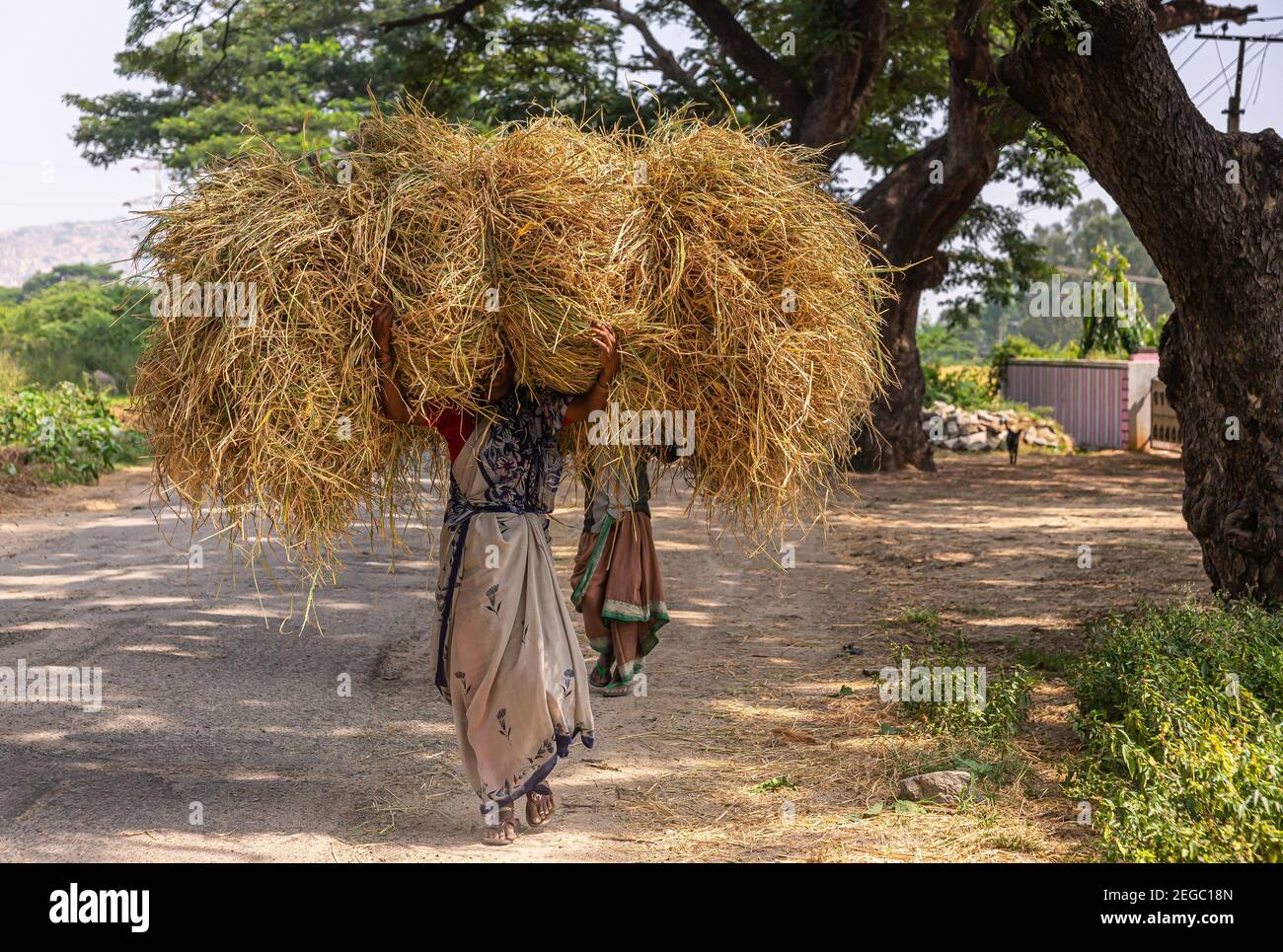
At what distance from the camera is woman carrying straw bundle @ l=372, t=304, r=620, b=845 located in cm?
385

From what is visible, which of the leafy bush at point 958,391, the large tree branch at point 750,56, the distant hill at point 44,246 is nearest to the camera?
the large tree branch at point 750,56

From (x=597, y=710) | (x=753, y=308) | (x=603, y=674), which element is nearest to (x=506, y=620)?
(x=753, y=308)

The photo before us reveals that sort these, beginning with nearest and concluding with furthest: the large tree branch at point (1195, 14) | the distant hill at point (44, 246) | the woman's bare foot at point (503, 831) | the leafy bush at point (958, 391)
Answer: the woman's bare foot at point (503, 831) < the large tree branch at point (1195, 14) < the leafy bush at point (958, 391) < the distant hill at point (44, 246)

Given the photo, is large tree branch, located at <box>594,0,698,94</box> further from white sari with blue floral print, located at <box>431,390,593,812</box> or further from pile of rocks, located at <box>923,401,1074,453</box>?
white sari with blue floral print, located at <box>431,390,593,812</box>

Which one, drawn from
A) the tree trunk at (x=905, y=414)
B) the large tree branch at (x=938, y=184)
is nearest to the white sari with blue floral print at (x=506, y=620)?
the large tree branch at (x=938, y=184)

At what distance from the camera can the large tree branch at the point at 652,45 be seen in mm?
15982

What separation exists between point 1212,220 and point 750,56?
8892 millimetres

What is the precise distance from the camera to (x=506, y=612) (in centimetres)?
388

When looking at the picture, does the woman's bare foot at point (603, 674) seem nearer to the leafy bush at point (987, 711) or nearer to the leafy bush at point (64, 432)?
the leafy bush at point (987, 711)

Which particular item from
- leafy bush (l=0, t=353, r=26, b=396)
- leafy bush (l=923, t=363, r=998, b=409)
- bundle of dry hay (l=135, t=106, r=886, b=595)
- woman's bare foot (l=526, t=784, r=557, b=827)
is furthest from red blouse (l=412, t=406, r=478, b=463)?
leafy bush (l=923, t=363, r=998, b=409)

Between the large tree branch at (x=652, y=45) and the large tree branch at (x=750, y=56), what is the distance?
7.87 feet

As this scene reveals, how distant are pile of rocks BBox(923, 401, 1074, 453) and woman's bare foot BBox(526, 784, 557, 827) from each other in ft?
46.6

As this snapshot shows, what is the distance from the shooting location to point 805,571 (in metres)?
8.77

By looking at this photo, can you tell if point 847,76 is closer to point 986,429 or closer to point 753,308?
point 986,429
